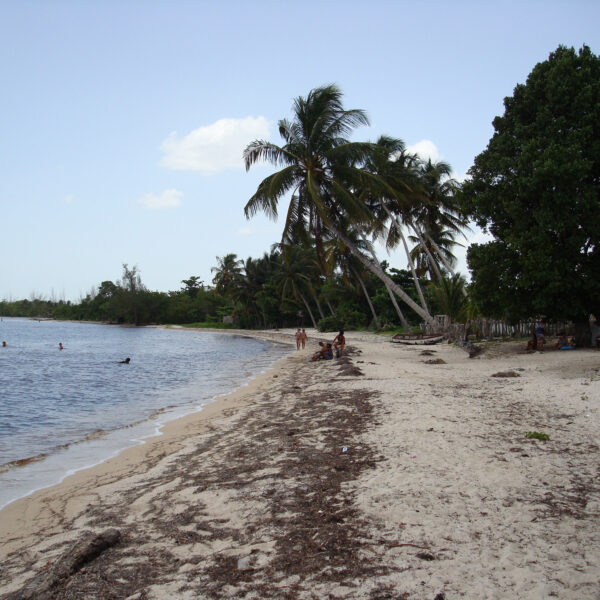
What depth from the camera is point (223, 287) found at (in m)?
66.9

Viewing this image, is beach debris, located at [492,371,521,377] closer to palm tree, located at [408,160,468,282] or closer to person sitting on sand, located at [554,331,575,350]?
person sitting on sand, located at [554,331,575,350]

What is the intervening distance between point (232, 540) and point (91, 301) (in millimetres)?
143190

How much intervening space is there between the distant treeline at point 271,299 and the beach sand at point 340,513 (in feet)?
55.8

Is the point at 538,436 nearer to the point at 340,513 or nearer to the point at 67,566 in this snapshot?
the point at 340,513

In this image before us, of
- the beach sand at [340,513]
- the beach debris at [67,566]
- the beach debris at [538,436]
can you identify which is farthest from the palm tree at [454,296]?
the beach debris at [67,566]

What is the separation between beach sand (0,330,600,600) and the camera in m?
3.39

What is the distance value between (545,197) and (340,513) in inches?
550

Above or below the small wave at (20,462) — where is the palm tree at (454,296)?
above

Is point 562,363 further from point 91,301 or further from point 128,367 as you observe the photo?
point 91,301

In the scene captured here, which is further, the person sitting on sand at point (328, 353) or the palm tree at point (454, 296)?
the palm tree at point (454, 296)

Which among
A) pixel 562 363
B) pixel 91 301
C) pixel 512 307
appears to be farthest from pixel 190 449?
pixel 91 301

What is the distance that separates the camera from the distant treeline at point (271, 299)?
4427 centimetres

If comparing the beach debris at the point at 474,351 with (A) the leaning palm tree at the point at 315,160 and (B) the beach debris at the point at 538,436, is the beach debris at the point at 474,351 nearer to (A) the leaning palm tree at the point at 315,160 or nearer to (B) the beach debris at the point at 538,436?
(A) the leaning palm tree at the point at 315,160

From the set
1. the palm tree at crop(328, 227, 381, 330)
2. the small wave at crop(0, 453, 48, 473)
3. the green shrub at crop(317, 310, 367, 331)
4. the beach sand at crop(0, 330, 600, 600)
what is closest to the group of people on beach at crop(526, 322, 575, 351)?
the beach sand at crop(0, 330, 600, 600)
